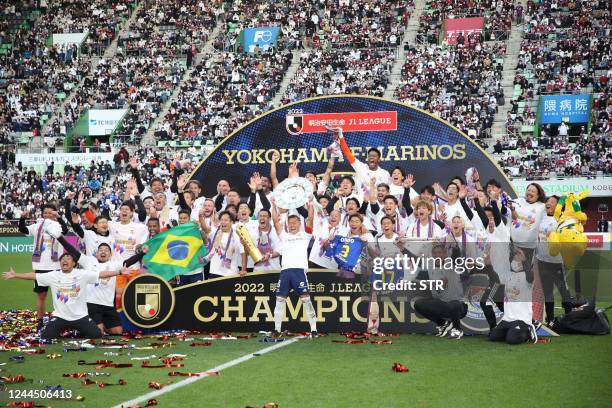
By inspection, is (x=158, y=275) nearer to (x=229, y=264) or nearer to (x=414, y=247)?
(x=229, y=264)

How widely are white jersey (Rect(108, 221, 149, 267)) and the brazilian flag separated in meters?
0.29

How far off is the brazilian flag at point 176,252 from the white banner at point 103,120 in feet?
120

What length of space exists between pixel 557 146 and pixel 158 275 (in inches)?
1117

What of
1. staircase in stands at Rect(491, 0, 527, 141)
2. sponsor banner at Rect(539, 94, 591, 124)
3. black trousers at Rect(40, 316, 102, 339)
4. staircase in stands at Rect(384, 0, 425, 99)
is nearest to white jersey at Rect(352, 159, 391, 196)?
black trousers at Rect(40, 316, 102, 339)

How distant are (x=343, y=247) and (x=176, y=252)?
2.79m

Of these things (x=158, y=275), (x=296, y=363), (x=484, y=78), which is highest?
(x=484, y=78)

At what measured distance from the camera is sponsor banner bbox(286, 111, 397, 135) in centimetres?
1916

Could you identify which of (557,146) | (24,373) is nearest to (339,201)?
(24,373)

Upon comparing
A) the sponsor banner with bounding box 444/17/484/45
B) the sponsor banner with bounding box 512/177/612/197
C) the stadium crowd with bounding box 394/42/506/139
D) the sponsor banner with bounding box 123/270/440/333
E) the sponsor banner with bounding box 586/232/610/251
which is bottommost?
the sponsor banner with bounding box 123/270/440/333

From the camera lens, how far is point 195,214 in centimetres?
1545

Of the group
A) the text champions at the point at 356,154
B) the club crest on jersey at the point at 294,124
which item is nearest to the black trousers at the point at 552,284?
the text champions at the point at 356,154

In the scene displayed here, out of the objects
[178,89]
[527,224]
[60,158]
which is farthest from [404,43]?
[527,224]

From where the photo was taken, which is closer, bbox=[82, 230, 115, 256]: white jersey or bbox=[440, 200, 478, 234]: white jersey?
bbox=[440, 200, 478, 234]: white jersey

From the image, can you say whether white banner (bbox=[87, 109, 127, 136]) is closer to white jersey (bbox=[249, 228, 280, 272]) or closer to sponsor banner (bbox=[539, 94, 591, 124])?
sponsor banner (bbox=[539, 94, 591, 124])
